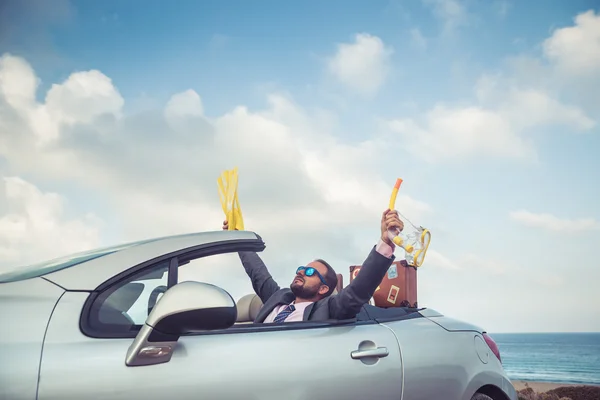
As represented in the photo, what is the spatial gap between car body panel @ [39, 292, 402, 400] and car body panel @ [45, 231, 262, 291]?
0.07 metres

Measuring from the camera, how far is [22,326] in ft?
6.69

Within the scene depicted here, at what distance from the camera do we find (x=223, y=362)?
2.29m

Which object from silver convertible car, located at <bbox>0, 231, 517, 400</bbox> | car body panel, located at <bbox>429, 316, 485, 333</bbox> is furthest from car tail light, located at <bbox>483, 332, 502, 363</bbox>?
silver convertible car, located at <bbox>0, 231, 517, 400</bbox>

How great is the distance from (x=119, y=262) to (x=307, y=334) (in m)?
0.92

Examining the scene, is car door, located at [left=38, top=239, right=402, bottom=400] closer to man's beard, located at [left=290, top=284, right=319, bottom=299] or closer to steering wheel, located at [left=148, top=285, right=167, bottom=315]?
steering wheel, located at [left=148, top=285, right=167, bottom=315]

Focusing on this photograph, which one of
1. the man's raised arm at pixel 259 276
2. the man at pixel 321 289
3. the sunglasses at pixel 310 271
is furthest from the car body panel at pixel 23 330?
the man's raised arm at pixel 259 276

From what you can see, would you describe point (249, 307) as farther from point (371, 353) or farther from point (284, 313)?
point (371, 353)

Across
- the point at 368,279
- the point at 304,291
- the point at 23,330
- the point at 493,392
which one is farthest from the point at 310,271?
the point at 23,330

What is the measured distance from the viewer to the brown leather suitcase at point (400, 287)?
403cm

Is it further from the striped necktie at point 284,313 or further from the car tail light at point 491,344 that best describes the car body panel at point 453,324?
the striped necktie at point 284,313

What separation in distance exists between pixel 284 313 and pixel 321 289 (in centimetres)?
49

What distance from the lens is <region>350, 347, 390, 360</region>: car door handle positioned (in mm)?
2658

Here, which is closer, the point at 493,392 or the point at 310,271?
the point at 493,392

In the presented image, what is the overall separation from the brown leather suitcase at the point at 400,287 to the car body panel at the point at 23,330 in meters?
2.45
